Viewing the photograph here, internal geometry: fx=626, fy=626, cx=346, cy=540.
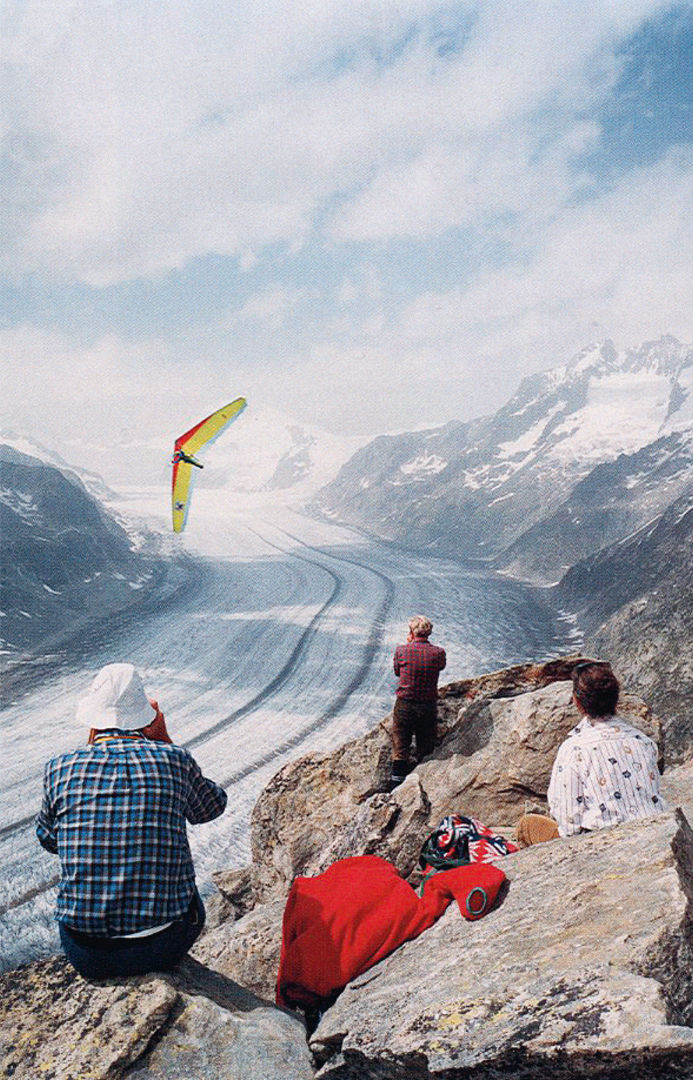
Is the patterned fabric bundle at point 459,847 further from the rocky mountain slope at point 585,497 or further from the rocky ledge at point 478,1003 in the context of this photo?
the rocky mountain slope at point 585,497

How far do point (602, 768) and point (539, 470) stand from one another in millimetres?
62206

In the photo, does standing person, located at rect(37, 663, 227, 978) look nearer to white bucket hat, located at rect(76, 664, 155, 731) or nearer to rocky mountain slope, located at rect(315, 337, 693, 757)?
white bucket hat, located at rect(76, 664, 155, 731)

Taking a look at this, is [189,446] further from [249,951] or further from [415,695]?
[249,951]

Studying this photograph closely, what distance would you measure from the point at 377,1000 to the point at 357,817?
254 cm

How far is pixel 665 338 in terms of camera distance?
114250 mm

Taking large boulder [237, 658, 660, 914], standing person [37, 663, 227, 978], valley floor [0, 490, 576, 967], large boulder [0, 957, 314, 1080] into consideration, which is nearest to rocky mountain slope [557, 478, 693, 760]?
valley floor [0, 490, 576, 967]

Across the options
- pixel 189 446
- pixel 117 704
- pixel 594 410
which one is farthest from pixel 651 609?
pixel 594 410

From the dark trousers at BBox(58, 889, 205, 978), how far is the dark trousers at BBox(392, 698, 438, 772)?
4.32 metres

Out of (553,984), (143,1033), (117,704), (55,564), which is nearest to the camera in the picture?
(553,984)

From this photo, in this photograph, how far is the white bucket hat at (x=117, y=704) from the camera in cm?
341

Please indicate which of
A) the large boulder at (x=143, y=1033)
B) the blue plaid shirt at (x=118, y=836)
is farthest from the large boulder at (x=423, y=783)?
the blue plaid shirt at (x=118, y=836)

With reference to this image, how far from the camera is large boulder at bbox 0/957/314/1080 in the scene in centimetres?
288

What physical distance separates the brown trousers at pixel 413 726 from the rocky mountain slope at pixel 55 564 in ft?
67.2

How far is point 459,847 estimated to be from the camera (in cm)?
436
